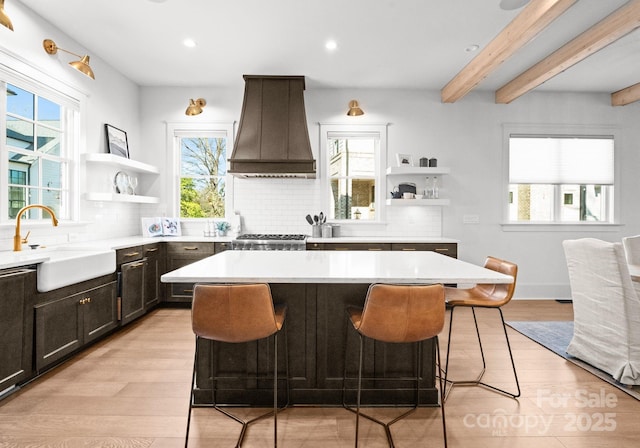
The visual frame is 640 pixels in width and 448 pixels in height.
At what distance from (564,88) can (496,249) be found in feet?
8.28

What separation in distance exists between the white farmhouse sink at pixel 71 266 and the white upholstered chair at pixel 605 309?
4021 mm

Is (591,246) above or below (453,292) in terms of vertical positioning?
above

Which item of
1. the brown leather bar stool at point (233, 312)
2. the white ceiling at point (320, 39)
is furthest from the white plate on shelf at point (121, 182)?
the brown leather bar stool at point (233, 312)

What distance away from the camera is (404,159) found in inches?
201

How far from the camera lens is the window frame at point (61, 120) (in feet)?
10.0

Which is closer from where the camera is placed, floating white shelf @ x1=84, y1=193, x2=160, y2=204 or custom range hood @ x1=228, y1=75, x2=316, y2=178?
floating white shelf @ x1=84, y1=193, x2=160, y2=204

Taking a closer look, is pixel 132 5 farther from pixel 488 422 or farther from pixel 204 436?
pixel 488 422

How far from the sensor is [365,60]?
14.2 ft

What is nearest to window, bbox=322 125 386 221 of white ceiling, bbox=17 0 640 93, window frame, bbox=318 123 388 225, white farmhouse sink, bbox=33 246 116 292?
window frame, bbox=318 123 388 225

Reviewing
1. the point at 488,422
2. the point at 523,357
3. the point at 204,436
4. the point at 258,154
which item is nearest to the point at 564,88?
the point at 523,357

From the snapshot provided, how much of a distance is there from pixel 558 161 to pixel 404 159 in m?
2.36

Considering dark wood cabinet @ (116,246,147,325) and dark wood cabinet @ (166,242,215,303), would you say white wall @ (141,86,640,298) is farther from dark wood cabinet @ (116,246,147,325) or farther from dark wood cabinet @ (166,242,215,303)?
dark wood cabinet @ (116,246,147,325)

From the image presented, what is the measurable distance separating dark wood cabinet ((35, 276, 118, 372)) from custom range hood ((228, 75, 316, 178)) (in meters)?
2.11

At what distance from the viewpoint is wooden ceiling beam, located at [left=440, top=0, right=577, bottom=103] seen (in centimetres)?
291
